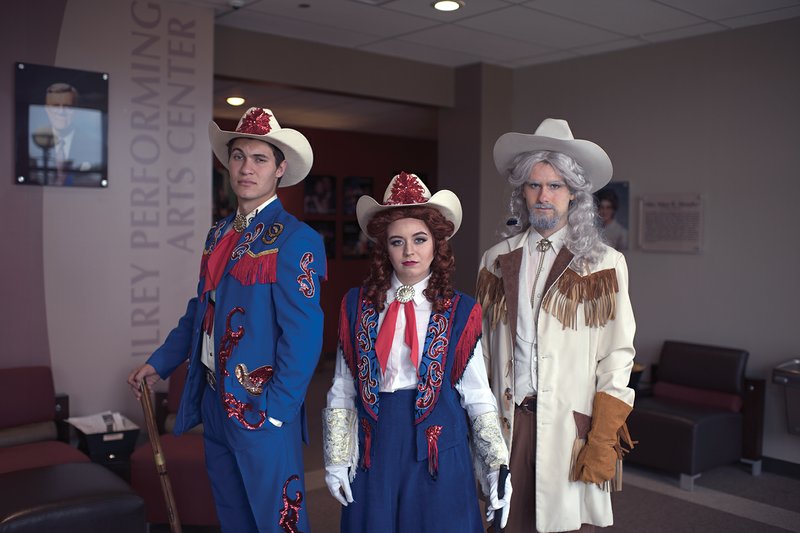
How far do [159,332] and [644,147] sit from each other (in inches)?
147

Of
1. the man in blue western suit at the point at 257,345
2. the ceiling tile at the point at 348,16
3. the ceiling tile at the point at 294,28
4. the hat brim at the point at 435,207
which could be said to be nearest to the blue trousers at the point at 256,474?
the man in blue western suit at the point at 257,345

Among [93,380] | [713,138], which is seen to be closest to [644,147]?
[713,138]

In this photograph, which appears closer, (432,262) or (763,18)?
(432,262)

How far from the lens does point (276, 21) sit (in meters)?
5.15

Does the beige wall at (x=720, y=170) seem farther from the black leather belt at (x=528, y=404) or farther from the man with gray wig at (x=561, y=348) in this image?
the black leather belt at (x=528, y=404)

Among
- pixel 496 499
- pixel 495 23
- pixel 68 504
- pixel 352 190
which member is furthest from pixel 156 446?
pixel 352 190

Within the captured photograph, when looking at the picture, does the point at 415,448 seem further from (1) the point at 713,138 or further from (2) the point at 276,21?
(1) the point at 713,138

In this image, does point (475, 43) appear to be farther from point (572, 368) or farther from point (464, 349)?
point (464, 349)

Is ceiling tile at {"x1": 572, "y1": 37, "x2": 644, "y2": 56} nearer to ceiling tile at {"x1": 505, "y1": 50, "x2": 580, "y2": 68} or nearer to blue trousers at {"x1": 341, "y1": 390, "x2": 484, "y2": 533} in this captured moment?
ceiling tile at {"x1": 505, "y1": 50, "x2": 580, "y2": 68}

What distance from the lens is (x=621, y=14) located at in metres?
4.88

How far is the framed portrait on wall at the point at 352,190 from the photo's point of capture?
965 centimetres

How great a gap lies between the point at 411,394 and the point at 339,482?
318 millimetres

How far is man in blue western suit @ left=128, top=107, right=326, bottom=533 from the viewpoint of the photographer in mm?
2365

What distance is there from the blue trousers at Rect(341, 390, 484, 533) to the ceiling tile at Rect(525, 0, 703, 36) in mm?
3257
